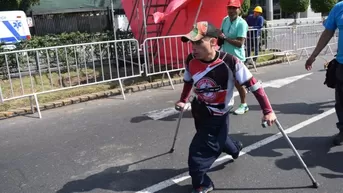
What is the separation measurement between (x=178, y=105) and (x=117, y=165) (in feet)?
3.64

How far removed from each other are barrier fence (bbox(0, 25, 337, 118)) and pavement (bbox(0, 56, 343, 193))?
58.7 inches

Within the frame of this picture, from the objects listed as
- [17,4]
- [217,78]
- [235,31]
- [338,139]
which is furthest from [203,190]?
[17,4]

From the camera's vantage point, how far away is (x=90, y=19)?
19.1m

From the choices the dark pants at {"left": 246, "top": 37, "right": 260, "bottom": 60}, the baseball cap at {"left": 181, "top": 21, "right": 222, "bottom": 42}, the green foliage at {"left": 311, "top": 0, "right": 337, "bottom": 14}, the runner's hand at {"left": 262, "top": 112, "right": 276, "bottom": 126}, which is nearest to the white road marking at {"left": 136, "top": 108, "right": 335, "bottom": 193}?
the runner's hand at {"left": 262, "top": 112, "right": 276, "bottom": 126}

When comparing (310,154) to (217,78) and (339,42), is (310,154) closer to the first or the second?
(339,42)

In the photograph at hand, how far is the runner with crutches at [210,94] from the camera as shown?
302cm

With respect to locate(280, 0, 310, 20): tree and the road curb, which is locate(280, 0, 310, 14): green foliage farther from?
the road curb

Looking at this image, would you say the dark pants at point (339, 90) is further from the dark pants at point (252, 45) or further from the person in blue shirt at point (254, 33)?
the dark pants at point (252, 45)

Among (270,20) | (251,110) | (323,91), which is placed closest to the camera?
(251,110)

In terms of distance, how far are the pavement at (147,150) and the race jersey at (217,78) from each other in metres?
0.84

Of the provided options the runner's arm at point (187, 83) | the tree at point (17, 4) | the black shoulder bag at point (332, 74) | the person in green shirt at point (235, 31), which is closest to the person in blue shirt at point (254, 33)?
the person in green shirt at point (235, 31)

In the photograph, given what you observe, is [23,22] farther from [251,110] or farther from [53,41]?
[251,110]

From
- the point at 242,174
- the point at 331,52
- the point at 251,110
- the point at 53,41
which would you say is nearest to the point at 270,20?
the point at 331,52

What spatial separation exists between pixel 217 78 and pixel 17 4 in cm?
1499
